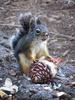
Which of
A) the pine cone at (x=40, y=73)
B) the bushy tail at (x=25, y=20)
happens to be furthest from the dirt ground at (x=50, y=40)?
the bushy tail at (x=25, y=20)

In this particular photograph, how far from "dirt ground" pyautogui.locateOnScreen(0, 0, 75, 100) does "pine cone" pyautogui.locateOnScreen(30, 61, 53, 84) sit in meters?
0.07

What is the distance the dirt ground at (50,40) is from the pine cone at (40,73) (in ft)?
0.22

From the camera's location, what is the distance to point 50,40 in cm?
580

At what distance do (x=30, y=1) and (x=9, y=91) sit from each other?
405 centimetres

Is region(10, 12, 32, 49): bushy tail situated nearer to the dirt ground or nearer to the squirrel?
the squirrel

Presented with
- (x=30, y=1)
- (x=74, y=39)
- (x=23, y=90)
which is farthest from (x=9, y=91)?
(x=30, y=1)

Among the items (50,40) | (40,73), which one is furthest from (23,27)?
(50,40)

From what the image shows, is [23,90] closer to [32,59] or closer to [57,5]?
[32,59]

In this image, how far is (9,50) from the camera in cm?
492

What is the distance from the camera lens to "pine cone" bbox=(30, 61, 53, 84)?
3744mm

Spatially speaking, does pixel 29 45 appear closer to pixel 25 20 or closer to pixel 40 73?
pixel 25 20

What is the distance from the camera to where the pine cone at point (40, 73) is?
3.74 m

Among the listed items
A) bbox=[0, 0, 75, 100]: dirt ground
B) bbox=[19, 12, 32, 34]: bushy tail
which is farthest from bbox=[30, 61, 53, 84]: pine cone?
bbox=[19, 12, 32, 34]: bushy tail

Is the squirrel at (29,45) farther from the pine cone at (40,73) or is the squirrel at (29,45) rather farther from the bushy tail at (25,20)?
the pine cone at (40,73)
